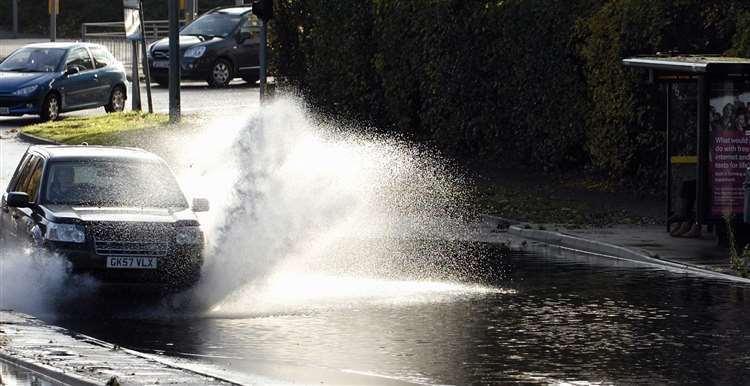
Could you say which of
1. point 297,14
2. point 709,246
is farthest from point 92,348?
point 297,14

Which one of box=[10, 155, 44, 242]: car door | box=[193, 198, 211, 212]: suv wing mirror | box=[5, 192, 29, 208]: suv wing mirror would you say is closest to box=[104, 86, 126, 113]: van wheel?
box=[10, 155, 44, 242]: car door

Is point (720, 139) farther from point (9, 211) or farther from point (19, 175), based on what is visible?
point (9, 211)

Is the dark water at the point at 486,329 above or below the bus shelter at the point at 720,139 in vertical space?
below

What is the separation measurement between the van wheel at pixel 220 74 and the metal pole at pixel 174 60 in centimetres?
1164

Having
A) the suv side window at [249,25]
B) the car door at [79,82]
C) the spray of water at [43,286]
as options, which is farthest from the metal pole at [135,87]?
the spray of water at [43,286]

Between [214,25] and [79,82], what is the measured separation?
894 centimetres

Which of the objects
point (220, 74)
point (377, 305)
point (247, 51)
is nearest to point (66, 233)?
point (377, 305)

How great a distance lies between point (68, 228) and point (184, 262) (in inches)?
39.9

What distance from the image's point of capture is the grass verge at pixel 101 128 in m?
31.1

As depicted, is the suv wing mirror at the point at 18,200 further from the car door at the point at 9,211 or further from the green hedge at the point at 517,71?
the green hedge at the point at 517,71

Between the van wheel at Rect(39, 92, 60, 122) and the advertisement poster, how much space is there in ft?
67.4

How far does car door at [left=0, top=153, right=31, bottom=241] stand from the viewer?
15078 mm

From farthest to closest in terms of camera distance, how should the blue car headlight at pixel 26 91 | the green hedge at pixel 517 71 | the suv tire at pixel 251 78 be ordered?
the suv tire at pixel 251 78 → the blue car headlight at pixel 26 91 → the green hedge at pixel 517 71

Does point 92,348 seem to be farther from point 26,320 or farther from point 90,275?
point 90,275
